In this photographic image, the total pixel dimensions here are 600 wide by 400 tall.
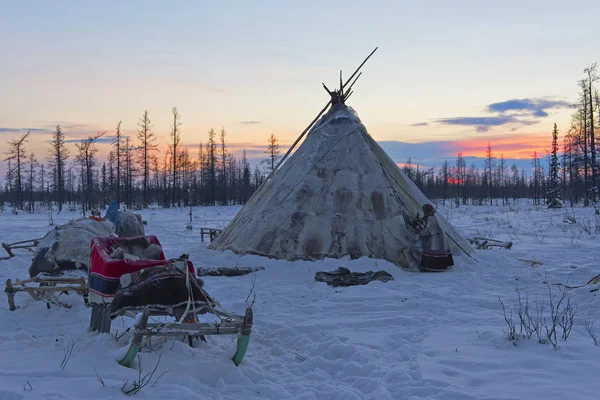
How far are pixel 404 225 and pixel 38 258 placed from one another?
713 centimetres

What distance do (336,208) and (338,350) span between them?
5428 millimetres

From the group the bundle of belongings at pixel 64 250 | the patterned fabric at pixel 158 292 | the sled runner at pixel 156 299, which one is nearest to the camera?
the sled runner at pixel 156 299

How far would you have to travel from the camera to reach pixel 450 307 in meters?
6.93

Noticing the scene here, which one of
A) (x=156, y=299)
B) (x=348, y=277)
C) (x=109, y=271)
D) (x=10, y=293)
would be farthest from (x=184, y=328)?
(x=348, y=277)

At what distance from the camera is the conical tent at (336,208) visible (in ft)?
32.2

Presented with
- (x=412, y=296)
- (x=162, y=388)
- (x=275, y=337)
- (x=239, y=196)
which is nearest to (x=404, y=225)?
(x=412, y=296)

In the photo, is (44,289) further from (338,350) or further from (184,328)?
(338,350)

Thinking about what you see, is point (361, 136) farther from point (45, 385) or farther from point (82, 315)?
point (45, 385)

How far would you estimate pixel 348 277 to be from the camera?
8.55 meters

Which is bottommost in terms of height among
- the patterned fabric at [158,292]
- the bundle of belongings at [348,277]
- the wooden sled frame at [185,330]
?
the bundle of belongings at [348,277]

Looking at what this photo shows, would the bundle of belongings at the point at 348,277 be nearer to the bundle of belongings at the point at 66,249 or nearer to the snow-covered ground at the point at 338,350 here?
the snow-covered ground at the point at 338,350

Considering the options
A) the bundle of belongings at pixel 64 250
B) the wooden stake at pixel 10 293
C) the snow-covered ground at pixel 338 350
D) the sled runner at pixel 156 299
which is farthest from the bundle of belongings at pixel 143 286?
the bundle of belongings at pixel 64 250

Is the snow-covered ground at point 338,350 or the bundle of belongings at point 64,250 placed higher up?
the bundle of belongings at point 64,250

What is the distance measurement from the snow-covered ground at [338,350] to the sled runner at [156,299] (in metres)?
0.33
